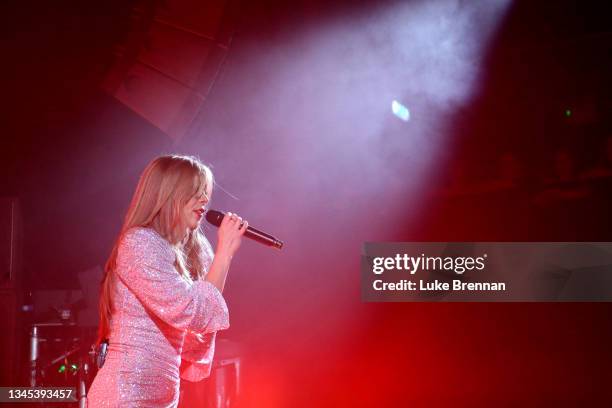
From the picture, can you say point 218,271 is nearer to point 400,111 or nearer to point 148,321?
Answer: point 148,321

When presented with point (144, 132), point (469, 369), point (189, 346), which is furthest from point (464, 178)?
point (189, 346)

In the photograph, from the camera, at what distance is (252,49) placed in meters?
4.13

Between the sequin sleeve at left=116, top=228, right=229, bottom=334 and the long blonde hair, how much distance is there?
0.13 feet

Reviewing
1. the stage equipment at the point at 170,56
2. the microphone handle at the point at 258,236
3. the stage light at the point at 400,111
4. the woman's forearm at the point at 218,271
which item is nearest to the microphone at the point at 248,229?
the microphone handle at the point at 258,236

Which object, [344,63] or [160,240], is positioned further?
[344,63]

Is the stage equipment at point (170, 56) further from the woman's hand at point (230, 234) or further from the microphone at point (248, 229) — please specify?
the woman's hand at point (230, 234)

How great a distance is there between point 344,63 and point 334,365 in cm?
213

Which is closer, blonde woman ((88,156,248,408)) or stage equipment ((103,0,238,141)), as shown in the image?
blonde woman ((88,156,248,408))

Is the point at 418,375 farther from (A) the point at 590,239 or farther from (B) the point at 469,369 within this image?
(A) the point at 590,239

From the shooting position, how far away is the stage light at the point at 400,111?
4.25 metres

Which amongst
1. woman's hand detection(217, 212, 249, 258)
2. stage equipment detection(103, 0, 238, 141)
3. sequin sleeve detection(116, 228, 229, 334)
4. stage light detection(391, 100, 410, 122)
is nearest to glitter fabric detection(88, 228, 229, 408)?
sequin sleeve detection(116, 228, 229, 334)

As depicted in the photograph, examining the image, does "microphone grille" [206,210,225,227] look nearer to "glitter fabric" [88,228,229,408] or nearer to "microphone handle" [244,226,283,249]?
"microphone handle" [244,226,283,249]

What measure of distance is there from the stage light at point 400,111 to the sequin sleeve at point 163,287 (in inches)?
122

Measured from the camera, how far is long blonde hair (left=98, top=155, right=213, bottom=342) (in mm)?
1409
